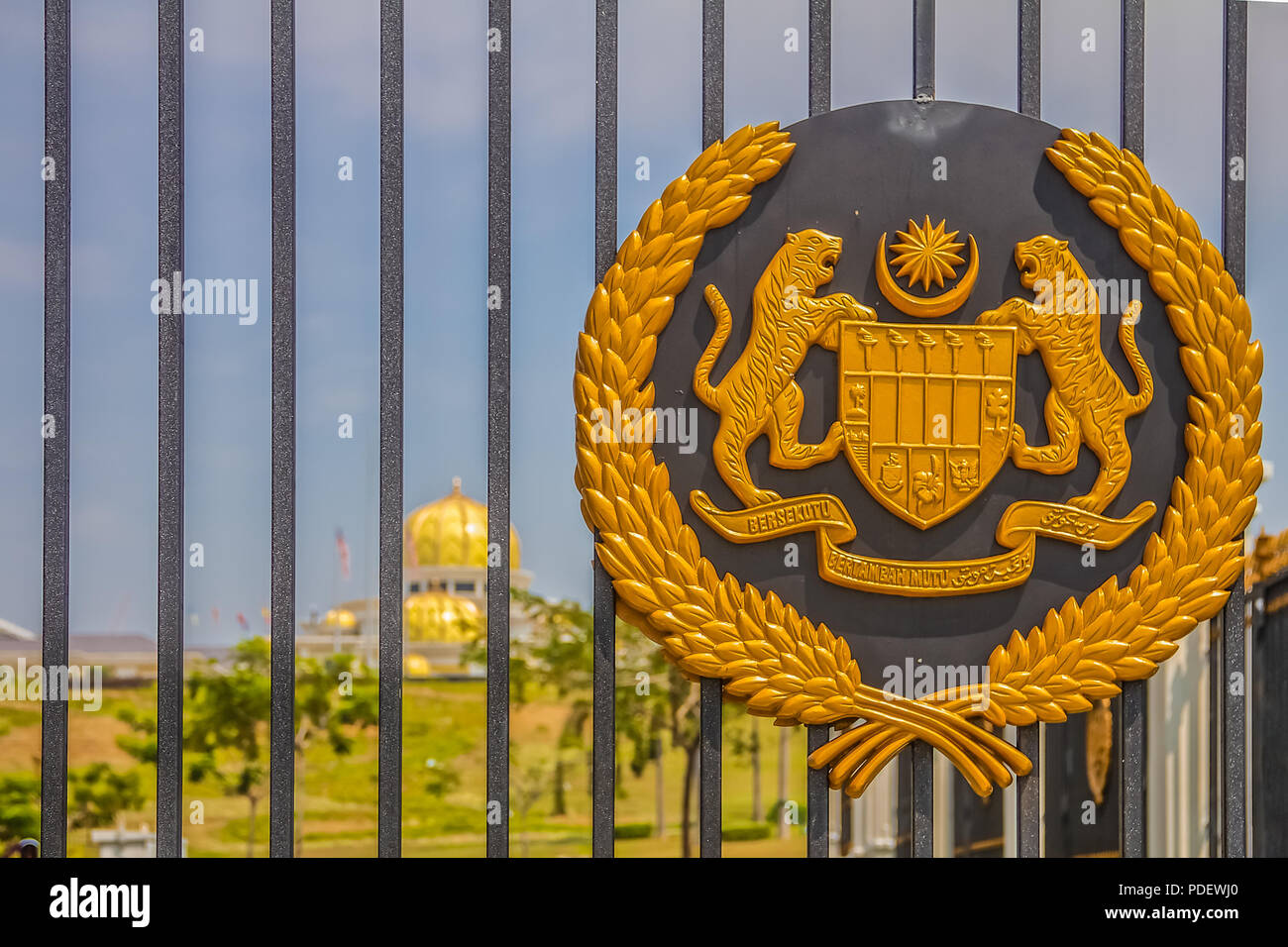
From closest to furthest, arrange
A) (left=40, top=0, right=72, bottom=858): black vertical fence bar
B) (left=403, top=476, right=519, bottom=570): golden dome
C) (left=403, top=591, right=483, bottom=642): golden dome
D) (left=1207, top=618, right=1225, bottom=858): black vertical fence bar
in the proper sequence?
(left=40, top=0, right=72, bottom=858): black vertical fence bar
(left=403, top=476, right=519, bottom=570): golden dome
(left=1207, top=618, right=1225, bottom=858): black vertical fence bar
(left=403, top=591, right=483, bottom=642): golden dome

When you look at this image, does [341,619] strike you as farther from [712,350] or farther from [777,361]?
[777,361]

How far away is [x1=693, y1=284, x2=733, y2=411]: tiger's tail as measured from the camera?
3.61 meters

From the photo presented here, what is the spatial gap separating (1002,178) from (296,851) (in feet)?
11.1

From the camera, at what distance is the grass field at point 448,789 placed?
A: 3.71m

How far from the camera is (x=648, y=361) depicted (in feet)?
11.9

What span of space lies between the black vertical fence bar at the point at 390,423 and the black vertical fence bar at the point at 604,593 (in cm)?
65

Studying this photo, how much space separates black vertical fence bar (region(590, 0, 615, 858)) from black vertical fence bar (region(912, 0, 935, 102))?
1043 millimetres

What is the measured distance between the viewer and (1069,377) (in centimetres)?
368

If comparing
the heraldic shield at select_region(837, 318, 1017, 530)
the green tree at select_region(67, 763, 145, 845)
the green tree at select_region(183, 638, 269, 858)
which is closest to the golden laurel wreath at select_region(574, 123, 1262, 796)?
the heraldic shield at select_region(837, 318, 1017, 530)

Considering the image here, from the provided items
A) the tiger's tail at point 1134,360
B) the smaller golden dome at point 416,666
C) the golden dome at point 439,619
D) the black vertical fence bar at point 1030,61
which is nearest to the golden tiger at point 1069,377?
the tiger's tail at point 1134,360

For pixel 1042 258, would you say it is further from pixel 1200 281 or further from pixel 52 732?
pixel 52 732

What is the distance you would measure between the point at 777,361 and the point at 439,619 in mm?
1509

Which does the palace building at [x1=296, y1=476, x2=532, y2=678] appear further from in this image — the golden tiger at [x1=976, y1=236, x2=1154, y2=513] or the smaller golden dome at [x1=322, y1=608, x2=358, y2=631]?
the golden tiger at [x1=976, y1=236, x2=1154, y2=513]

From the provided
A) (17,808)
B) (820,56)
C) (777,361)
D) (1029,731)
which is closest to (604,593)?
(777,361)
